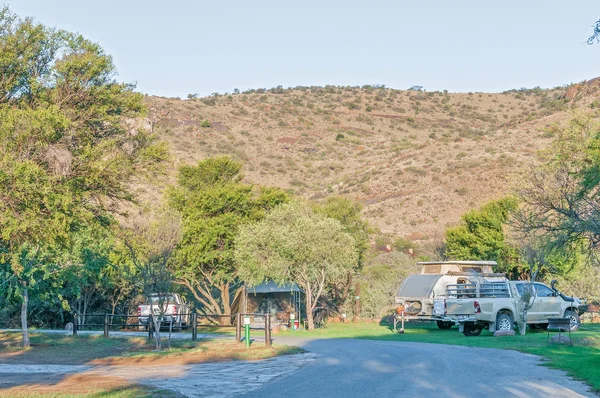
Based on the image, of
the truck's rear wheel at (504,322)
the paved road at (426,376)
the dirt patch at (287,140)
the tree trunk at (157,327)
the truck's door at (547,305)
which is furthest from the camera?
the dirt patch at (287,140)

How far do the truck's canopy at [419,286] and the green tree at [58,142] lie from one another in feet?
47.4

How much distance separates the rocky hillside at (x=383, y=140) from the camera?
67.3 m

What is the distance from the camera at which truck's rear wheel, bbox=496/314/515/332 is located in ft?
84.9

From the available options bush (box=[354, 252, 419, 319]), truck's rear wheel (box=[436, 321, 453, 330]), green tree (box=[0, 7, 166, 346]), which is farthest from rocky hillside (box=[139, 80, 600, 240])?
green tree (box=[0, 7, 166, 346])

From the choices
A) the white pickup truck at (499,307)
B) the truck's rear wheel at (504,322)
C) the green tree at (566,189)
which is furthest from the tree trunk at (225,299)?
the green tree at (566,189)

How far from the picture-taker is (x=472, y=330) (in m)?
26.8

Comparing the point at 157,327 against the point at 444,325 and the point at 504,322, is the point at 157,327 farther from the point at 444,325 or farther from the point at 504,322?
the point at 444,325

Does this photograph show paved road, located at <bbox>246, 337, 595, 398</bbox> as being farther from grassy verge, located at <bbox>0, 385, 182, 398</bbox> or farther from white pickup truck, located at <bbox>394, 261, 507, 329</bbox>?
white pickup truck, located at <bbox>394, 261, 507, 329</bbox>

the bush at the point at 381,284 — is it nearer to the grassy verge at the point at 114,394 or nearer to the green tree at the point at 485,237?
the green tree at the point at 485,237

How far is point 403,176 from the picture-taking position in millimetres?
74500

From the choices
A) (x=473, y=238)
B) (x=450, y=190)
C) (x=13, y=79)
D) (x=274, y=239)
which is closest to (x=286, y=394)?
(x=13, y=79)

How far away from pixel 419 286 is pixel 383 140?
62.5 m

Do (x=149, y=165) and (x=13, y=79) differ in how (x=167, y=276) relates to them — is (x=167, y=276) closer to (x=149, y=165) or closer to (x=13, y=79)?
(x=149, y=165)

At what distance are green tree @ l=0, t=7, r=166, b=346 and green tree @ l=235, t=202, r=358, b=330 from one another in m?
13.0
